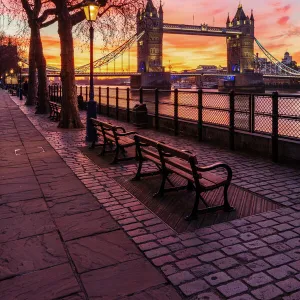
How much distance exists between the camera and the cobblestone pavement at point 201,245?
3189 millimetres

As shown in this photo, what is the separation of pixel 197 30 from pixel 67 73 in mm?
96705

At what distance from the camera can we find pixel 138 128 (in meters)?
14.0

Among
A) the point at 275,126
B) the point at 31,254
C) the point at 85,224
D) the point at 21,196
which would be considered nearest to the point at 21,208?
the point at 21,196

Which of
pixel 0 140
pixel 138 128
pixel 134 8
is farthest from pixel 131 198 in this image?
pixel 134 8

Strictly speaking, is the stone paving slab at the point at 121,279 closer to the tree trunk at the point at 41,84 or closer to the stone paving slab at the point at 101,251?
the stone paving slab at the point at 101,251

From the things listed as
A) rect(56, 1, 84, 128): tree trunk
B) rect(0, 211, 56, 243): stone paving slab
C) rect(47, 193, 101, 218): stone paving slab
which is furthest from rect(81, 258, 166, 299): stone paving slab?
rect(56, 1, 84, 128): tree trunk

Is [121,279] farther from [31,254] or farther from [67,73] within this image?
[67,73]

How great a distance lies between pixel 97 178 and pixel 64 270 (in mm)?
3334

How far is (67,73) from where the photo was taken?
13.9 metres

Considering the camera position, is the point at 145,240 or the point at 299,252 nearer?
the point at 299,252

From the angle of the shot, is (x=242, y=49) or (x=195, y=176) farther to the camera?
(x=242, y=49)

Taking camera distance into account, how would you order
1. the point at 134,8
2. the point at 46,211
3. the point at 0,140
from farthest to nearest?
the point at 134,8 → the point at 0,140 → the point at 46,211

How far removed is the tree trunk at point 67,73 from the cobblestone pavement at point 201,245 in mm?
7772

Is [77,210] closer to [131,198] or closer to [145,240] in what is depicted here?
[131,198]
